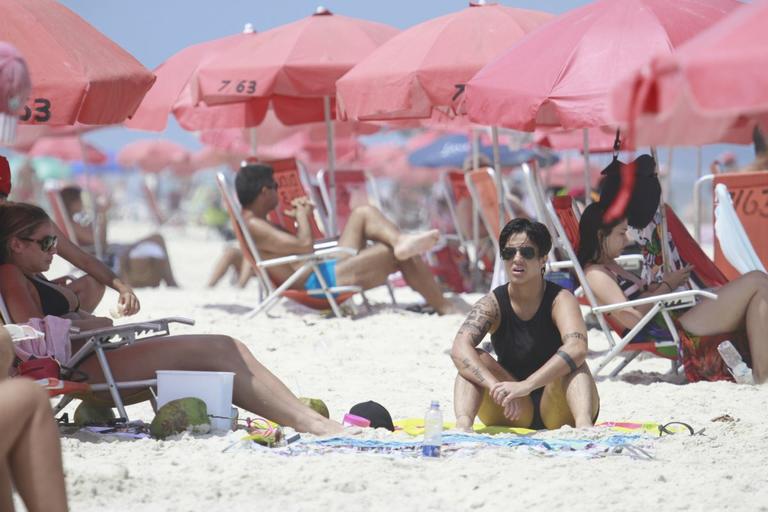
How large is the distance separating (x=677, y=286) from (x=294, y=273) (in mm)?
2877

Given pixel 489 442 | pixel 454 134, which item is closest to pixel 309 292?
pixel 489 442

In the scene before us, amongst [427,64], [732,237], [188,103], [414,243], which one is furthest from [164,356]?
[188,103]

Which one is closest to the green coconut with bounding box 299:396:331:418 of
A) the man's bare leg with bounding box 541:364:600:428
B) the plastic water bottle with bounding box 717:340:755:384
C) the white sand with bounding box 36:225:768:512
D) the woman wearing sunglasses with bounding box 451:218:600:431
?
the white sand with bounding box 36:225:768:512

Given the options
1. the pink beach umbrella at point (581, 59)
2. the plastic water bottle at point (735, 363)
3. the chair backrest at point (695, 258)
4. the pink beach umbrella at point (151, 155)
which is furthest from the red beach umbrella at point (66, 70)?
the pink beach umbrella at point (151, 155)

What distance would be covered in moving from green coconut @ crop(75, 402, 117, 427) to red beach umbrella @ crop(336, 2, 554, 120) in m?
2.91

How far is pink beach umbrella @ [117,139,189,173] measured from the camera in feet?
89.1

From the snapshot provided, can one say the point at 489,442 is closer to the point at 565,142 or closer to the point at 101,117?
the point at 101,117

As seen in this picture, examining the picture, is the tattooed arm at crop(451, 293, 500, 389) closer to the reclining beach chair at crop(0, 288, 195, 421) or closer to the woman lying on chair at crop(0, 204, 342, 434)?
the woman lying on chair at crop(0, 204, 342, 434)

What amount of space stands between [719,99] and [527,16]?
5.39 meters

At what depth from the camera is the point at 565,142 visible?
1291 cm

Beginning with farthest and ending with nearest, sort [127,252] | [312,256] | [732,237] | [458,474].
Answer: [127,252] < [312,256] < [732,237] < [458,474]

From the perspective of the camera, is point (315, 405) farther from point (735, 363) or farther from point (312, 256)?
point (312, 256)

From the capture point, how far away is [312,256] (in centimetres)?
771

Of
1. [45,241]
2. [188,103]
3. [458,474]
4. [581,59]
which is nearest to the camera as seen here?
[458,474]
